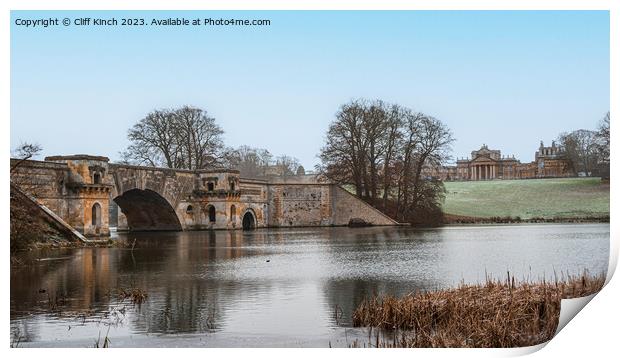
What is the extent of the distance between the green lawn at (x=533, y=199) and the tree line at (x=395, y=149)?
5056 mm

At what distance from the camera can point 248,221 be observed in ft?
171

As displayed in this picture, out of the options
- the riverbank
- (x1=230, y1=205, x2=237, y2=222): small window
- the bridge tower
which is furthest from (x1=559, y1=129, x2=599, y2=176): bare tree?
the bridge tower

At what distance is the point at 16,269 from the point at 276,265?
5.67 meters

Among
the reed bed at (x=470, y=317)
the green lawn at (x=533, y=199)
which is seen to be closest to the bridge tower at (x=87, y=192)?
the reed bed at (x=470, y=317)

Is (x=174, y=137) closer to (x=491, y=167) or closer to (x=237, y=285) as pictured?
(x=237, y=285)

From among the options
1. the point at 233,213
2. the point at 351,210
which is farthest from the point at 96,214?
the point at 351,210

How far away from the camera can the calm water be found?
10.1 meters

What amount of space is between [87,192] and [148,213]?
1102 cm

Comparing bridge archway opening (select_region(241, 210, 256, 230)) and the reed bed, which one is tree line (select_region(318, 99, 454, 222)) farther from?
the reed bed

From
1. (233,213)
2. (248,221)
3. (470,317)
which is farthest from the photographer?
(248,221)

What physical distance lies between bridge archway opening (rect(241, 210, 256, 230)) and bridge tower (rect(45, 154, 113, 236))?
17029 millimetres

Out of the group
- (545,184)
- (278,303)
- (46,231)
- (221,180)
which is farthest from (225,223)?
(278,303)

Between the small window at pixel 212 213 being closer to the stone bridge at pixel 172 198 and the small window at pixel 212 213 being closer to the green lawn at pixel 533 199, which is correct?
the stone bridge at pixel 172 198
